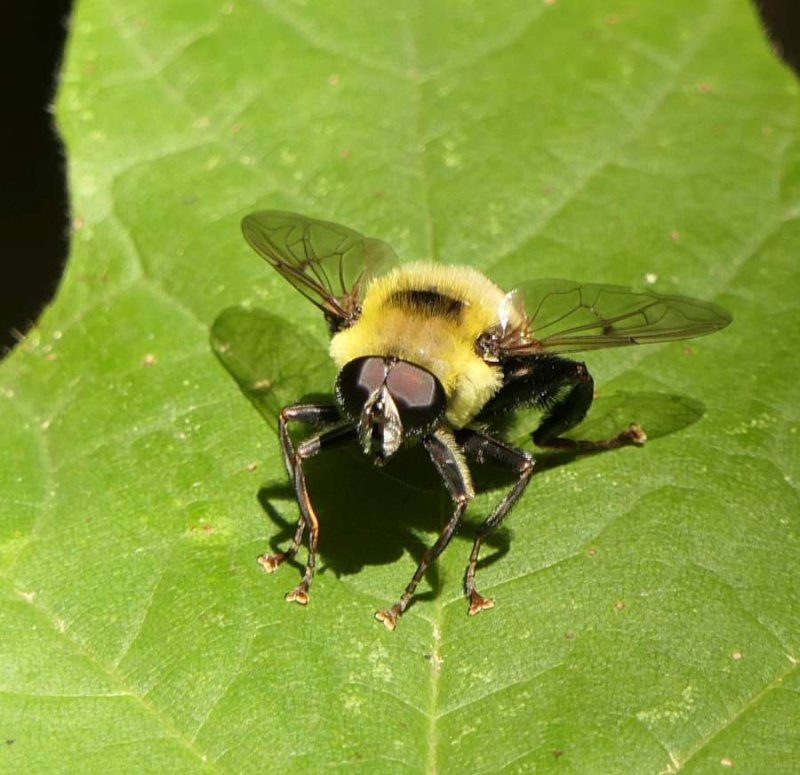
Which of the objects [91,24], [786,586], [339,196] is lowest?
[786,586]

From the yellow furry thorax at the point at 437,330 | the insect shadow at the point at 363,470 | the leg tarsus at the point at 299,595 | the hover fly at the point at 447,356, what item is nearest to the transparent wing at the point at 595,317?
the hover fly at the point at 447,356

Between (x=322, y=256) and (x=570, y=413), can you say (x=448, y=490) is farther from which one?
(x=322, y=256)

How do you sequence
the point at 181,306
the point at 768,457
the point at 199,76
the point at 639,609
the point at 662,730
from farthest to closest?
the point at 199,76
the point at 181,306
the point at 768,457
the point at 639,609
the point at 662,730

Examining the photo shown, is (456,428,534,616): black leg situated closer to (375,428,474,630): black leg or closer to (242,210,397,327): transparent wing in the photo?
(375,428,474,630): black leg

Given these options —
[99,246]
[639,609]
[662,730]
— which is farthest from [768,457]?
[99,246]

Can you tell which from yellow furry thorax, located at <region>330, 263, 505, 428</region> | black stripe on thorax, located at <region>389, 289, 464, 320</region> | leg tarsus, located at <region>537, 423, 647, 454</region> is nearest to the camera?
yellow furry thorax, located at <region>330, 263, 505, 428</region>

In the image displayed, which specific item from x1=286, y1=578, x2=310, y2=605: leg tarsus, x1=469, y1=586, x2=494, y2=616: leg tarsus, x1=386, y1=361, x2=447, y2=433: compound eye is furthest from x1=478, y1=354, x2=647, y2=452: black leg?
x1=286, y1=578, x2=310, y2=605: leg tarsus

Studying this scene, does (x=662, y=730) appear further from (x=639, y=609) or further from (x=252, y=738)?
(x=252, y=738)

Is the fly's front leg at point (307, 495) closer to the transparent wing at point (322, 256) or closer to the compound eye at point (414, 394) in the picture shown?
the compound eye at point (414, 394)
